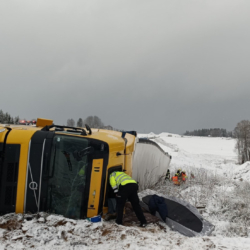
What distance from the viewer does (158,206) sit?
16.3 feet

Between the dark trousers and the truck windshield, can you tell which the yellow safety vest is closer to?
the dark trousers

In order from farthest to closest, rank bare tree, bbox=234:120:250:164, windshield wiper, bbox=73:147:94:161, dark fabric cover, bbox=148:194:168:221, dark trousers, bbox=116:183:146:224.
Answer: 1. bare tree, bbox=234:120:250:164
2. dark fabric cover, bbox=148:194:168:221
3. dark trousers, bbox=116:183:146:224
4. windshield wiper, bbox=73:147:94:161

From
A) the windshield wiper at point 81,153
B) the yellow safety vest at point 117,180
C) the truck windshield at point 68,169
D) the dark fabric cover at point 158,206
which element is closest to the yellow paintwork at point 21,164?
the truck windshield at point 68,169

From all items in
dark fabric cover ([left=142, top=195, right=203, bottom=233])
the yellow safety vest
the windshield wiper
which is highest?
the windshield wiper

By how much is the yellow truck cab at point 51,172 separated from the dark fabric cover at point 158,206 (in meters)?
1.36

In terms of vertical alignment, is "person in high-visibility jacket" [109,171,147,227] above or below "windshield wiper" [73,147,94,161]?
below

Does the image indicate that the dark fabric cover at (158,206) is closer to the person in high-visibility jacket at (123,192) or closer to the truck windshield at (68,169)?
the person in high-visibility jacket at (123,192)

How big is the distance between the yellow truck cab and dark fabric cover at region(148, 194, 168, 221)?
136cm

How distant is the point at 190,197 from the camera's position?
675 cm

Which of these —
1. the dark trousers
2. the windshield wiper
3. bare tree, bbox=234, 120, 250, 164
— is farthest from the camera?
bare tree, bbox=234, 120, 250, 164

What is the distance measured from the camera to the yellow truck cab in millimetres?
4293

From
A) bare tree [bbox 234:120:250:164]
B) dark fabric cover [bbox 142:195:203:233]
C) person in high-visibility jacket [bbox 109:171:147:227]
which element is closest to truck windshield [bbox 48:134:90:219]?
person in high-visibility jacket [bbox 109:171:147:227]

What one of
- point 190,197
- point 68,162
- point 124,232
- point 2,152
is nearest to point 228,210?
point 190,197

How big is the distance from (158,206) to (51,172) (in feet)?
8.08
